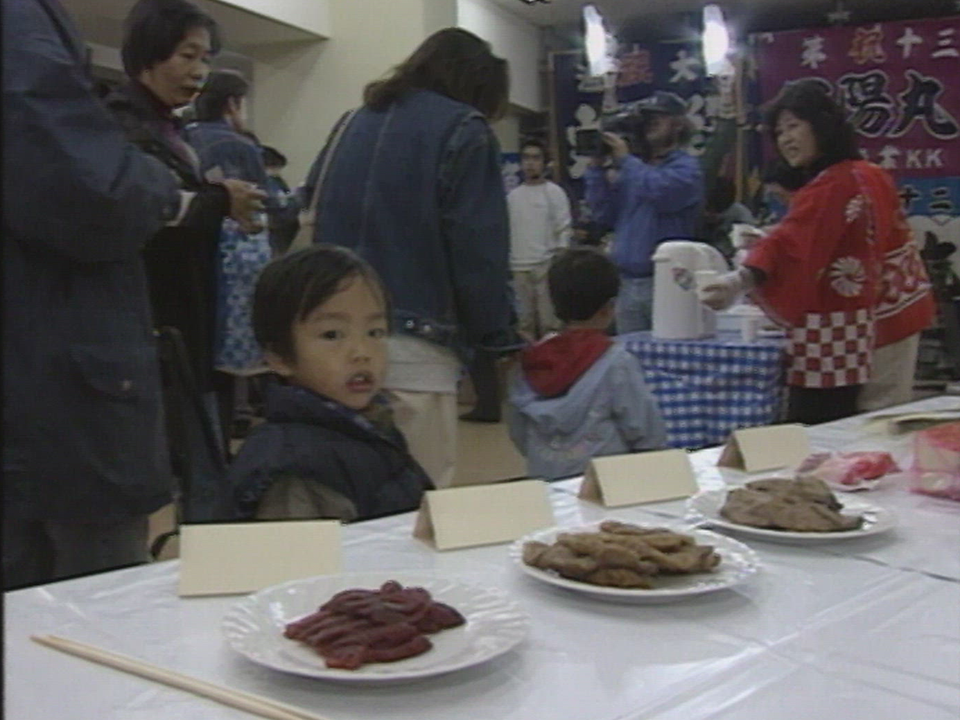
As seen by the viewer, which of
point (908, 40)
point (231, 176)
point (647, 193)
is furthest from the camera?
point (908, 40)

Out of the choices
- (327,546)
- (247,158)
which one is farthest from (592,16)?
(327,546)

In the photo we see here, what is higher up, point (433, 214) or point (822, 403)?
point (433, 214)

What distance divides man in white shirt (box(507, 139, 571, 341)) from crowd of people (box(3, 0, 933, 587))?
89.0 inches

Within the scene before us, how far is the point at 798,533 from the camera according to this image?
3.22 ft

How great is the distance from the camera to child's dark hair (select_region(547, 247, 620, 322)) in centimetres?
217

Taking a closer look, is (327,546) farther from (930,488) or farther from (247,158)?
(247,158)

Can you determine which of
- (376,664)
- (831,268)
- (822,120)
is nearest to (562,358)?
(831,268)

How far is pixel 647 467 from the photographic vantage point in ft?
4.09

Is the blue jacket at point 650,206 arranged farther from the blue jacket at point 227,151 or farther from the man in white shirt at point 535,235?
the man in white shirt at point 535,235

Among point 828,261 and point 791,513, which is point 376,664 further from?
point 828,261

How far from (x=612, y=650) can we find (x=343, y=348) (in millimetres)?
676

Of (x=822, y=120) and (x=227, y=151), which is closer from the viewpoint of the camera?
(x=822, y=120)

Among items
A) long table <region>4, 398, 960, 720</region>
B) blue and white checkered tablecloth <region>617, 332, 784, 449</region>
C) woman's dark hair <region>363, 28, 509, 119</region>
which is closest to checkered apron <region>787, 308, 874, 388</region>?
blue and white checkered tablecloth <region>617, 332, 784, 449</region>

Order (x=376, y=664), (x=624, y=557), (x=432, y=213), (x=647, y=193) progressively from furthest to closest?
(x=647, y=193)
(x=432, y=213)
(x=624, y=557)
(x=376, y=664)
